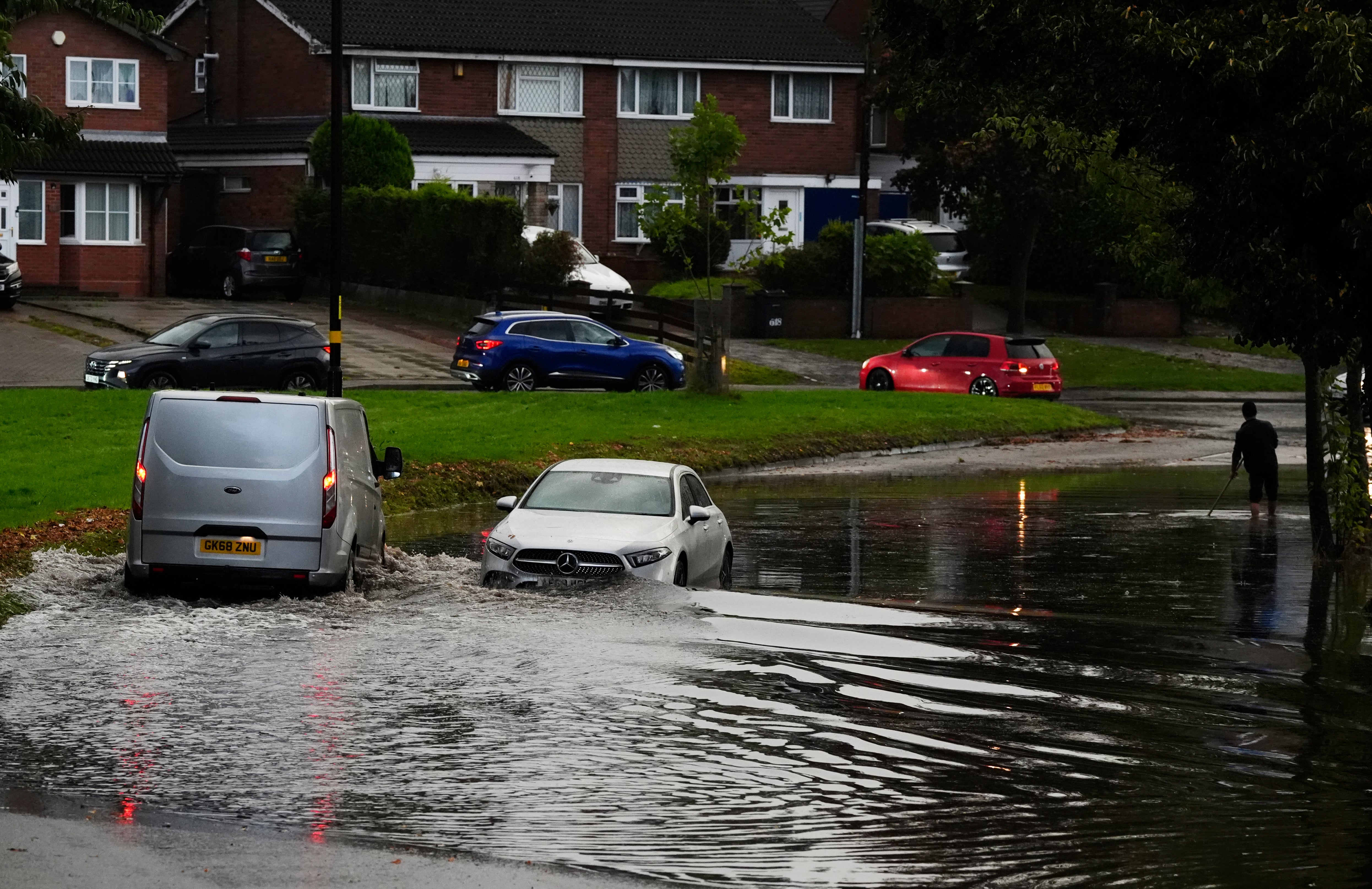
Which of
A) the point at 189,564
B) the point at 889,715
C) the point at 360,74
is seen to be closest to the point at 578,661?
the point at 889,715

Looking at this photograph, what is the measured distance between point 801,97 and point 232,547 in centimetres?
4644

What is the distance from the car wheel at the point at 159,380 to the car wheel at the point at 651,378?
915cm

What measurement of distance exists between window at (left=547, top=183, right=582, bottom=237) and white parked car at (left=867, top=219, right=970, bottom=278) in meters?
8.82

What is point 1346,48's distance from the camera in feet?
37.8

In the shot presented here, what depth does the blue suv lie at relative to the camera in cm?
3509

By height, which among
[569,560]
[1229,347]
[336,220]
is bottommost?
[569,560]

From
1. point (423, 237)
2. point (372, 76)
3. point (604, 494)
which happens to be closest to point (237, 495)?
point (604, 494)

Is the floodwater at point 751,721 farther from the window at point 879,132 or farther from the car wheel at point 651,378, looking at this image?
the window at point 879,132

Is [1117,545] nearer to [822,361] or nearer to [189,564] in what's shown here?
[189,564]

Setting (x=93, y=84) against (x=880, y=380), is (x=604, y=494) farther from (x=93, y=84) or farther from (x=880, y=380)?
(x=93, y=84)

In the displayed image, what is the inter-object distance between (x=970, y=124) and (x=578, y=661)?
125ft

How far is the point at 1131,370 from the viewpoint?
153 ft

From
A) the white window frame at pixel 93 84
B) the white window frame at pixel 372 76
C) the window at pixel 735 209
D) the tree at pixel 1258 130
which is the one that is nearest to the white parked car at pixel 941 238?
the window at pixel 735 209

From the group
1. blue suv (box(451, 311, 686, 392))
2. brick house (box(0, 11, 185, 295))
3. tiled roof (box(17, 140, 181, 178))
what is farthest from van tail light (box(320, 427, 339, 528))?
brick house (box(0, 11, 185, 295))
